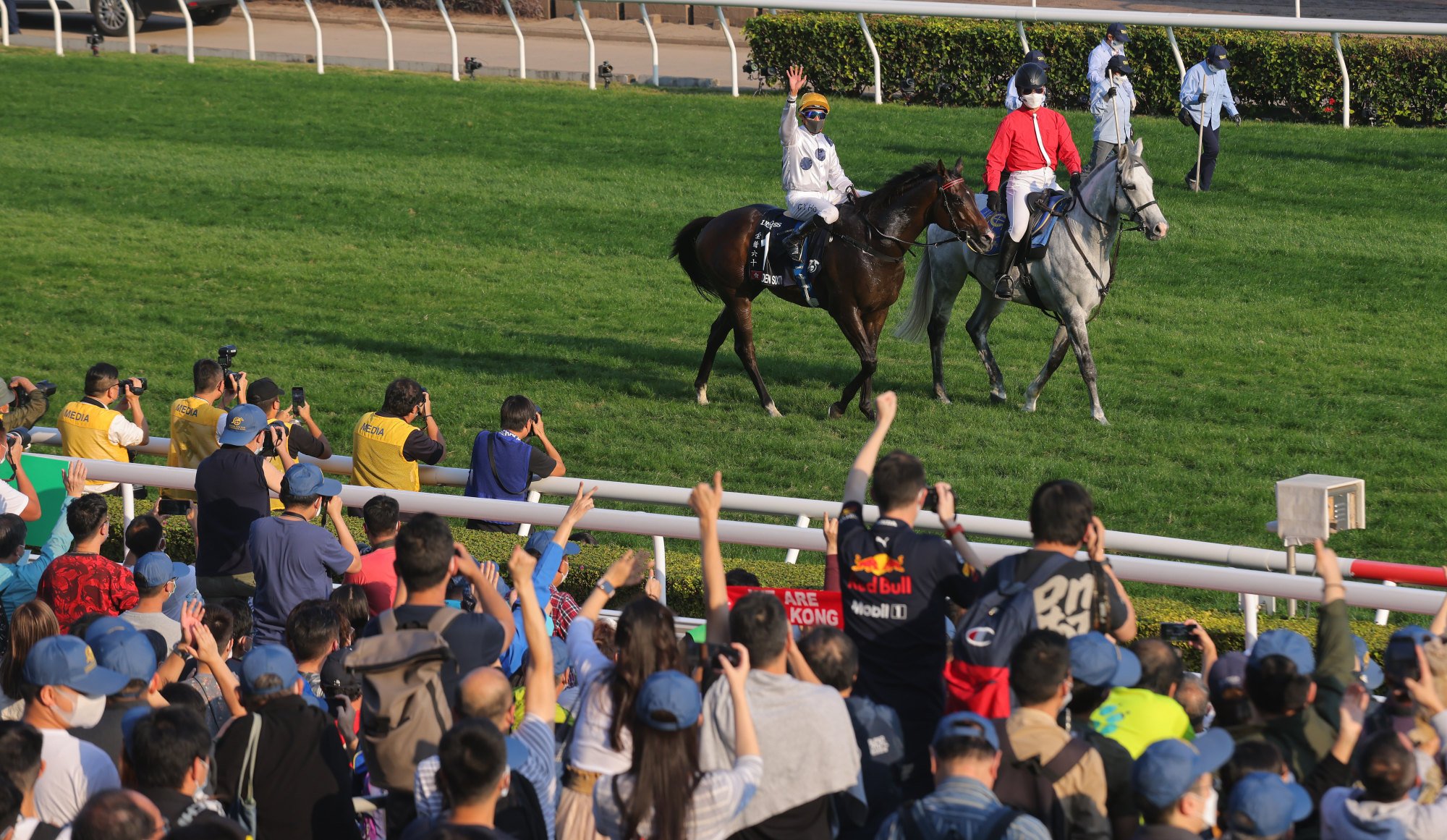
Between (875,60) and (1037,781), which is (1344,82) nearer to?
(875,60)

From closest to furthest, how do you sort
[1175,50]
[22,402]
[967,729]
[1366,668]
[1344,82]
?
[967,729] → [1366,668] → [22,402] → [1344,82] → [1175,50]

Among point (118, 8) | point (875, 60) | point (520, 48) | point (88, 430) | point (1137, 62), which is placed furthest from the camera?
point (118, 8)

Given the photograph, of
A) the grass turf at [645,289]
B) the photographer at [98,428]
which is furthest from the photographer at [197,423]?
the grass turf at [645,289]

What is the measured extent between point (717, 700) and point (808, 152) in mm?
7613

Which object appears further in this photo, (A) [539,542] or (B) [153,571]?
(A) [539,542]

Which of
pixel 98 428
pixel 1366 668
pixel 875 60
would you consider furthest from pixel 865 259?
pixel 875 60

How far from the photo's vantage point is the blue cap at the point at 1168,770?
135 inches

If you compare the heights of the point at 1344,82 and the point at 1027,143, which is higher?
the point at 1344,82

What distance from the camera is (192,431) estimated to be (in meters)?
7.97

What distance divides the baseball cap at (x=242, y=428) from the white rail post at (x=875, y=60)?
43.4 ft

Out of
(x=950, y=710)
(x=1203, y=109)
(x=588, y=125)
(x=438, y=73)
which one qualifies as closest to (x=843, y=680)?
(x=950, y=710)

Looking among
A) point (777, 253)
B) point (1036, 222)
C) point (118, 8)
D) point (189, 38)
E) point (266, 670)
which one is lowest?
point (266, 670)

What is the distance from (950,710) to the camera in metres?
4.30

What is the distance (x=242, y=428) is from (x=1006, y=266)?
624cm
